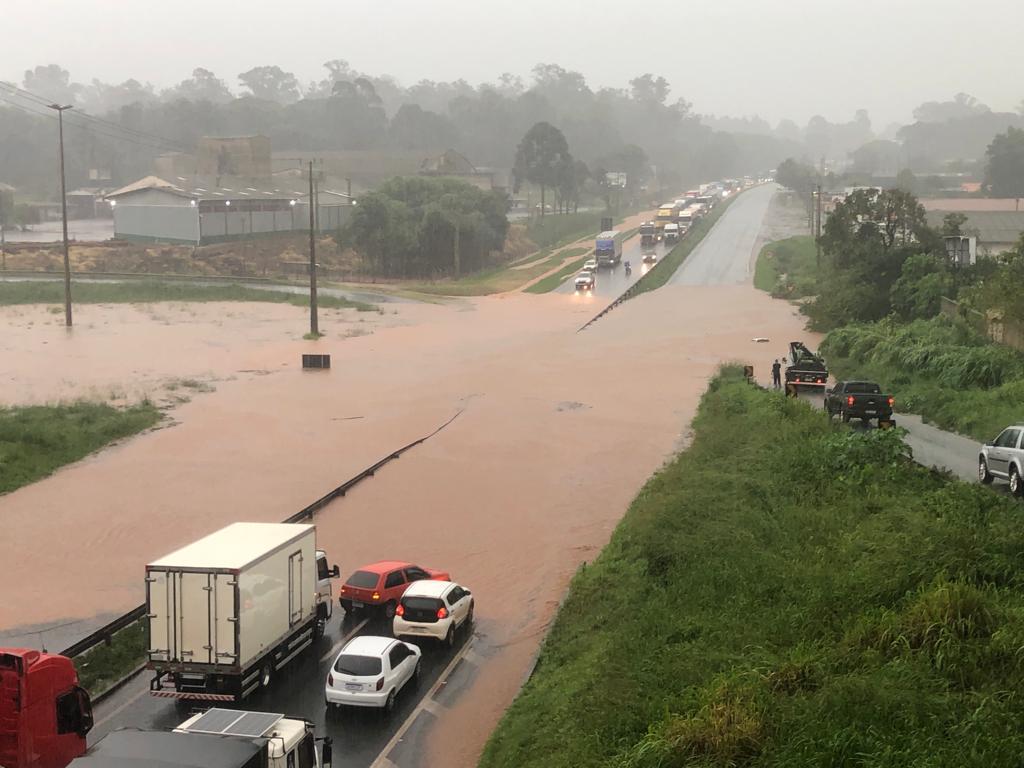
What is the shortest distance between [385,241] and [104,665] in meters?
71.2

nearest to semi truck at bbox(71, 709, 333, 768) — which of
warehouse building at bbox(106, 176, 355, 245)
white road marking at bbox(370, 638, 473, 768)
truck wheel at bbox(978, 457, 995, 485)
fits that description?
white road marking at bbox(370, 638, 473, 768)

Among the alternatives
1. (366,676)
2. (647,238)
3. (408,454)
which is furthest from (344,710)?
(647,238)

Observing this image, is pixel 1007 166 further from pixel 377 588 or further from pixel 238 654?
pixel 238 654

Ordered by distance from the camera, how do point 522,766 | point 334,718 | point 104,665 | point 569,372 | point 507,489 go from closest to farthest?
point 522,766 → point 334,718 → point 104,665 → point 507,489 → point 569,372

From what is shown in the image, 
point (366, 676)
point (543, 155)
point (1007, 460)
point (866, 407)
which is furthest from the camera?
point (543, 155)

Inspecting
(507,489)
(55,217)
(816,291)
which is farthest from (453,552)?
(55,217)

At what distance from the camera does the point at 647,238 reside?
97312 millimetres

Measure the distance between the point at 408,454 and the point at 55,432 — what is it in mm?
9715

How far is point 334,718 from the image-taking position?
555 inches

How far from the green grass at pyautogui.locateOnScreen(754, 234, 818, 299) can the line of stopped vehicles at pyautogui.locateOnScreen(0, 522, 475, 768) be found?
52165 millimetres

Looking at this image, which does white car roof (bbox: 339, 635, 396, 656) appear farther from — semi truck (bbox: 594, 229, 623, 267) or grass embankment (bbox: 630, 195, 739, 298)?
semi truck (bbox: 594, 229, 623, 267)

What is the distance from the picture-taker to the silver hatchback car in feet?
60.5

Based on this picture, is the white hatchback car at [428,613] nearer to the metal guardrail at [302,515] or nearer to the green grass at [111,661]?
the green grass at [111,661]

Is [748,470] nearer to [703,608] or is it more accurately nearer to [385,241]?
[703,608]
